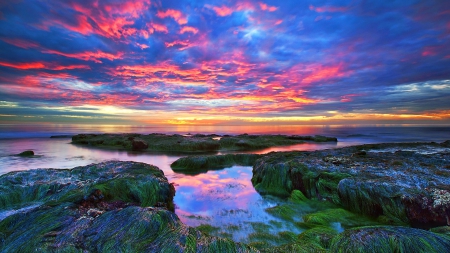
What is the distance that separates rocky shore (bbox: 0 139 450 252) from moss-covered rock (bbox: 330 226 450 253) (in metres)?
0.01

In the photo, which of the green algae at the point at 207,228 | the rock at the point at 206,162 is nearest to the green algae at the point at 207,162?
the rock at the point at 206,162

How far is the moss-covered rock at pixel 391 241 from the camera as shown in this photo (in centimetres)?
328

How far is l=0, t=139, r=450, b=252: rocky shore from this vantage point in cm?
338

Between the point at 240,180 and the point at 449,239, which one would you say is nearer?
the point at 449,239

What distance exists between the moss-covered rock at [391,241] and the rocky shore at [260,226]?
14 millimetres

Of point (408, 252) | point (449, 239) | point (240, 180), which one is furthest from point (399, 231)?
point (240, 180)

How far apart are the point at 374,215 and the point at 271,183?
11.8 ft

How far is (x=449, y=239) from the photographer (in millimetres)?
3350

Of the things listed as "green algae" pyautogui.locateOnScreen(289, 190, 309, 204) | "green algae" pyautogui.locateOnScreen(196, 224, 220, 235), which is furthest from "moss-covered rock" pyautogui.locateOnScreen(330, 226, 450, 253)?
"green algae" pyautogui.locateOnScreen(289, 190, 309, 204)

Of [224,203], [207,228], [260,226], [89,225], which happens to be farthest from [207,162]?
[89,225]

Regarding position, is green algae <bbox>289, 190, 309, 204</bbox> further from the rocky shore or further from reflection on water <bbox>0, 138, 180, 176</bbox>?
reflection on water <bbox>0, 138, 180, 176</bbox>

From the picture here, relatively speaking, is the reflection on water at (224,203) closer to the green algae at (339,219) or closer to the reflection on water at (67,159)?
the green algae at (339,219)

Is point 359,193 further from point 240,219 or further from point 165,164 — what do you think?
point 165,164

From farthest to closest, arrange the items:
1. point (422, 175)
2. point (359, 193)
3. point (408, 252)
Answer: point (422, 175), point (359, 193), point (408, 252)
